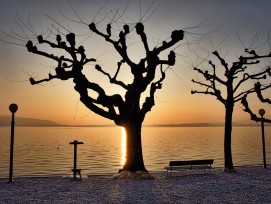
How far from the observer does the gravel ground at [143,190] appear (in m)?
13.7

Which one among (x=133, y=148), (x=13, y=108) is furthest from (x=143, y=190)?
(x=13, y=108)

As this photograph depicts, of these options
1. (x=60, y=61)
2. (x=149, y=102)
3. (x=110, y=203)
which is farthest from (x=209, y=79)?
(x=110, y=203)

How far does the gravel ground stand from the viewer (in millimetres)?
13688

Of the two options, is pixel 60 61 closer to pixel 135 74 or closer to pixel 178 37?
pixel 135 74

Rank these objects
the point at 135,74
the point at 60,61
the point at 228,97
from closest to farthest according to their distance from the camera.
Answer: the point at 60,61 → the point at 135,74 → the point at 228,97

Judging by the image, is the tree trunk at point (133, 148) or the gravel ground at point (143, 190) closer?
the gravel ground at point (143, 190)

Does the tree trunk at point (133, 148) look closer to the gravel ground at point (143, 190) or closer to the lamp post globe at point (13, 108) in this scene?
the gravel ground at point (143, 190)

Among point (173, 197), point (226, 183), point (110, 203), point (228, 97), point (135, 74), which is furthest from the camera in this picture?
point (228, 97)

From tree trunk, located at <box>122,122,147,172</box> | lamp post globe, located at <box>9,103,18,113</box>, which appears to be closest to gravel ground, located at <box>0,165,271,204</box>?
tree trunk, located at <box>122,122,147,172</box>

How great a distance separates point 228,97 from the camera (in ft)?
79.5

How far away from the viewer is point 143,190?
15.8 m

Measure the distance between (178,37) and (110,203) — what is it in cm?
1019

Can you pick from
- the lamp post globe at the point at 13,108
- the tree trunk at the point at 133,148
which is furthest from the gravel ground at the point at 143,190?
the lamp post globe at the point at 13,108

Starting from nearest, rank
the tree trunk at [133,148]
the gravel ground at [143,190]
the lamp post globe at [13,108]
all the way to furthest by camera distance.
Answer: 1. the gravel ground at [143,190]
2. the lamp post globe at [13,108]
3. the tree trunk at [133,148]
